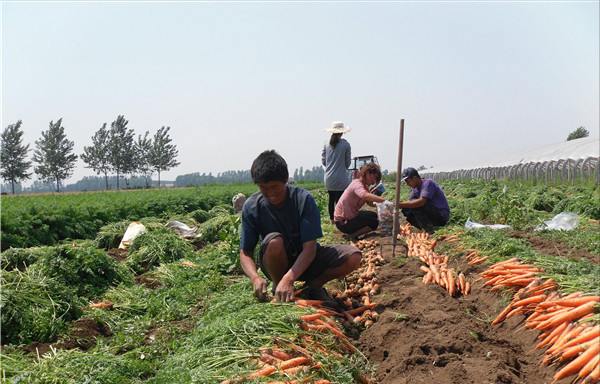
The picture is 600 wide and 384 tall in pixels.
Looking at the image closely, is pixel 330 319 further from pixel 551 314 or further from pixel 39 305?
pixel 39 305

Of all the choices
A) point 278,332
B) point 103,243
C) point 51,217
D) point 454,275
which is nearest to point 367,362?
point 278,332

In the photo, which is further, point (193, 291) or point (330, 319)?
point (193, 291)

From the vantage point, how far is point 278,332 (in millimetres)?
2645

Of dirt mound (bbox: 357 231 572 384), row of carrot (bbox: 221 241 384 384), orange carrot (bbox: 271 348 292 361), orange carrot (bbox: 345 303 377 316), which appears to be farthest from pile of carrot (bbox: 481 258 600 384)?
orange carrot (bbox: 271 348 292 361)

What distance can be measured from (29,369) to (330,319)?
216 centimetres

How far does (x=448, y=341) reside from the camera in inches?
116

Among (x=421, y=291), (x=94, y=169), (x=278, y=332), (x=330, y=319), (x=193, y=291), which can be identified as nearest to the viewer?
(x=278, y=332)

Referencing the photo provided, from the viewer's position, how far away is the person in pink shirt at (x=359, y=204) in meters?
6.67

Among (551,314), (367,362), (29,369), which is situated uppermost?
(551,314)

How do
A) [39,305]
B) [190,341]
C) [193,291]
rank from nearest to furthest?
[190,341] → [39,305] → [193,291]

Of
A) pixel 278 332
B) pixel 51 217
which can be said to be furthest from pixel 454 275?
pixel 51 217

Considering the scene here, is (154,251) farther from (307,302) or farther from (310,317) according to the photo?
(310,317)

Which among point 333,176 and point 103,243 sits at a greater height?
point 333,176

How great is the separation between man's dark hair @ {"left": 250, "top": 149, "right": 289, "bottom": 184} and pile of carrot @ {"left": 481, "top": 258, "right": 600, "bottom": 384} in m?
2.19
